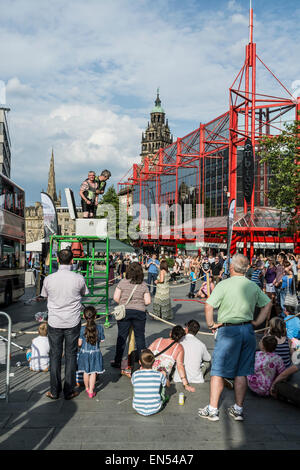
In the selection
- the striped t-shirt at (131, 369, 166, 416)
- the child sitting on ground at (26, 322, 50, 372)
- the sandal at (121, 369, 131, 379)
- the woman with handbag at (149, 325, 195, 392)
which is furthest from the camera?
the child sitting on ground at (26, 322, 50, 372)

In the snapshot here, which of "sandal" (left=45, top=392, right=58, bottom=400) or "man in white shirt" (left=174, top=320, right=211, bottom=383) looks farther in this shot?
"man in white shirt" (left=174, top=320, right=211, bottom=383)

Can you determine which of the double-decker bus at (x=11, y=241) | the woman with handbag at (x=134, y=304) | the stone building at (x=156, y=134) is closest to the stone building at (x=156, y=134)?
the stone building at (x=156, y=134)

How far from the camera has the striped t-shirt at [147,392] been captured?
4770mm

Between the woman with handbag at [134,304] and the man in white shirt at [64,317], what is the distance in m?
1.16

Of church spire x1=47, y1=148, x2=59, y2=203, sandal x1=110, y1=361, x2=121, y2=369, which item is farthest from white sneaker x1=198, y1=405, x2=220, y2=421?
church spire x1=47, y1=148, x2=59, y2=203

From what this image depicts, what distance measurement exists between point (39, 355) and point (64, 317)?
175 cm

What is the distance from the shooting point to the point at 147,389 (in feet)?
15.9

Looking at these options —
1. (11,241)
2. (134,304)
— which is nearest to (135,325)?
(134,304)

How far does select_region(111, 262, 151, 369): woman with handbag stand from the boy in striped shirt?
1.38 metres

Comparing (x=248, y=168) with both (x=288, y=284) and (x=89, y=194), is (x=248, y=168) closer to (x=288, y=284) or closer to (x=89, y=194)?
(x=288, y=284)

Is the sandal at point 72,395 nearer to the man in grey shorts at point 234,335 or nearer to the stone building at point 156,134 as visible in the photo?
the man in grey shorts at point 234,335

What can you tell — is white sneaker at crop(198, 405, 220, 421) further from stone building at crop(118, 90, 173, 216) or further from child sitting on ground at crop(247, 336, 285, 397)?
stone building at crop(118, 90, 173, 216)

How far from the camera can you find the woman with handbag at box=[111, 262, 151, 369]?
639cm

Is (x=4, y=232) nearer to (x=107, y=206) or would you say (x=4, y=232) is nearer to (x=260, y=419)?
Answer: (x=260, y=419)
